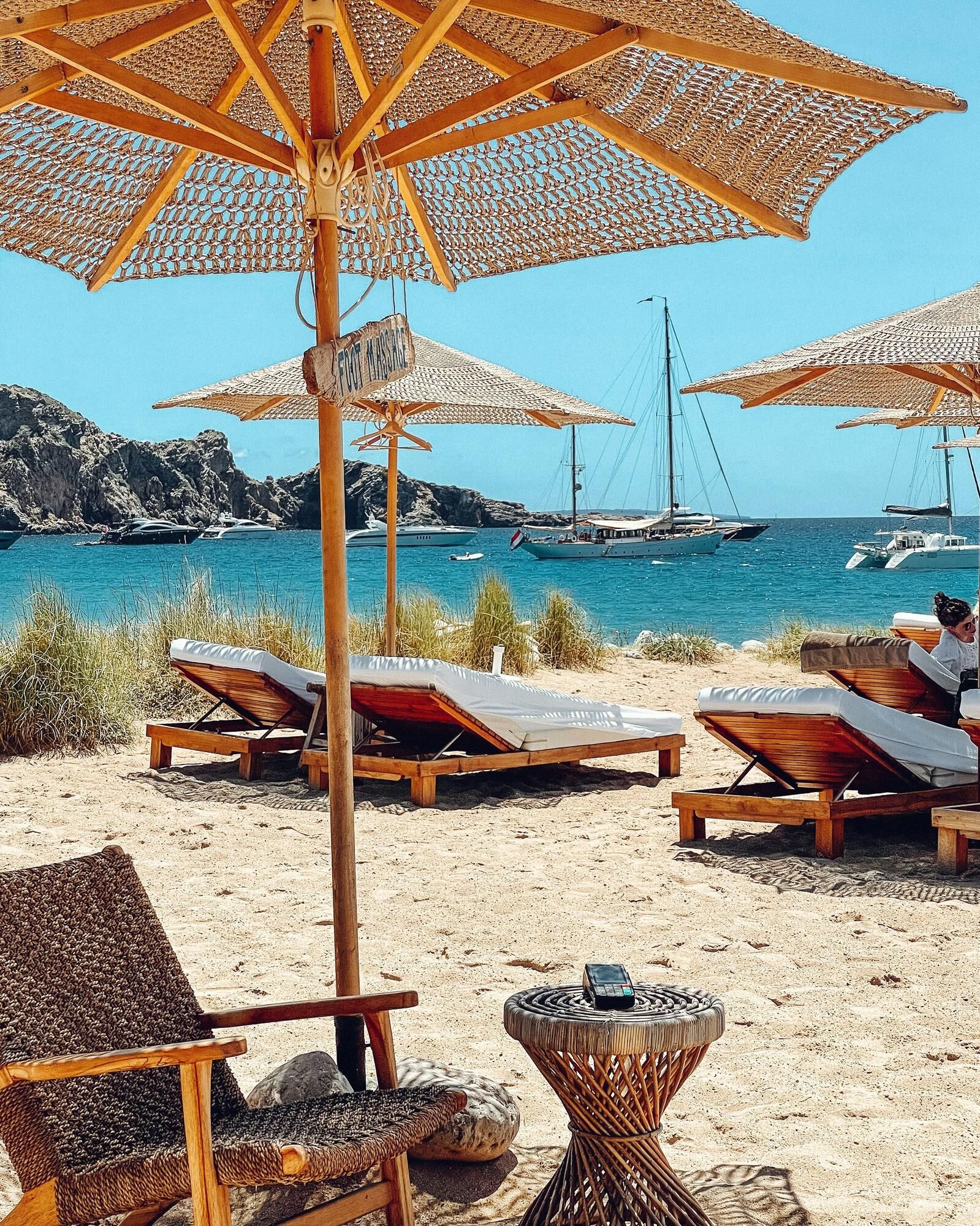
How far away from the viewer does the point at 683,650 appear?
12.9 m

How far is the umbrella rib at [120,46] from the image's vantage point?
2.76m

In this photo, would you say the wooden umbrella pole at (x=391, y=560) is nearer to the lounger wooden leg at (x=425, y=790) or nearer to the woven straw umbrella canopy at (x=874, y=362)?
the lounger wooden leg at (x=425, y=790)

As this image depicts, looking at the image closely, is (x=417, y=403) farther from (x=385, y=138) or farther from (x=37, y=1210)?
(x=37, y=1210)

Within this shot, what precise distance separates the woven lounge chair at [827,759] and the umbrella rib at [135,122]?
304 cm

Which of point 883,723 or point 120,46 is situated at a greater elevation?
point 120,46

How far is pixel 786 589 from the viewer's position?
44.1 metres

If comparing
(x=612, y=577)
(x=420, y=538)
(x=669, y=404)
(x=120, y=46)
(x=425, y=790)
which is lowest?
(x=612, y=577)

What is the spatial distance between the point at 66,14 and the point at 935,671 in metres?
5.20

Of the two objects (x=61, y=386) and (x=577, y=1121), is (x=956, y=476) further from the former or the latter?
(x=61, y=386)

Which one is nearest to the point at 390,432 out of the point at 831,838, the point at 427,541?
the point at 831,838

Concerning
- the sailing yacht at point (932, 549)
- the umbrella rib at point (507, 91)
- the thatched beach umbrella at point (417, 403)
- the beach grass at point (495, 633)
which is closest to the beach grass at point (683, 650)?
the beach grass at point (495, 633)

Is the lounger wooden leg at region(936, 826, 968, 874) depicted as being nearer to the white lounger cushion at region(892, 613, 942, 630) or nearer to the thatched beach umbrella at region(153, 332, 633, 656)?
the thatched beach umbrella at region(153, 332, 633, 656)

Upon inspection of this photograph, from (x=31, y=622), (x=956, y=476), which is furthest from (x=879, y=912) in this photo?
(x=956, y=476)

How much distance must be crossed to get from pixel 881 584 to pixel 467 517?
4146cm
